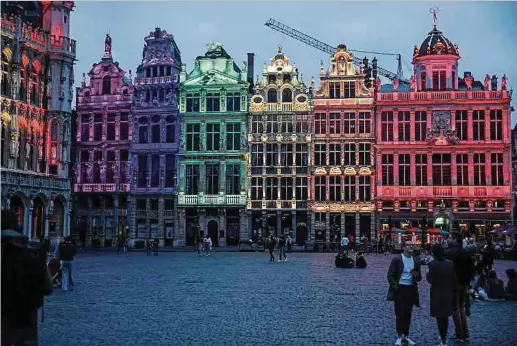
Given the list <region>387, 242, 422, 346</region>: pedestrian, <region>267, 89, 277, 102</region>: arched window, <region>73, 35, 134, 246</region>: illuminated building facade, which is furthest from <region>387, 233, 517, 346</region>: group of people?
<region>73, 35, 134, 246</region>: illuminated building facade

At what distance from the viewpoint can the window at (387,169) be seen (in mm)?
58344

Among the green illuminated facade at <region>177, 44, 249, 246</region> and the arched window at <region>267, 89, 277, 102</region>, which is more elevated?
the arched window at <region>267, 89, 277, 102</region>

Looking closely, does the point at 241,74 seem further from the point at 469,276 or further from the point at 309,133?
the point at 469,276

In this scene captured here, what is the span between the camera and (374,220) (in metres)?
58.5

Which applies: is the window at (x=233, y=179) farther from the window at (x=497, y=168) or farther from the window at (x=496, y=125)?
the window at (x=496, y=125)

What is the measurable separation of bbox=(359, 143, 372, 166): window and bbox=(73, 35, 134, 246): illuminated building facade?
816 inches

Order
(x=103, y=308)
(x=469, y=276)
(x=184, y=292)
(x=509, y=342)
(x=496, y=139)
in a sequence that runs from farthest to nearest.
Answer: (x=496, y=139), (x=184, y=292), (x=103, y=308), (x=469, y=276), (x=509, y=342)

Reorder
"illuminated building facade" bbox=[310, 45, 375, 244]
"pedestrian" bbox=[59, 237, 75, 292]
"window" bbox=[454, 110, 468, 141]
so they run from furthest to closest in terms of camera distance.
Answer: "illuminated building facade" bbox=[310, 45, 375, 244] → "window" bbox=[454, 110, 468, 141] → "pedestrian" bbox=[59, 237, 75, 292]

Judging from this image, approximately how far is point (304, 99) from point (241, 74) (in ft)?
20.3

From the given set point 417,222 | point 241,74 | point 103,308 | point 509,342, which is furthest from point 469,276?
point 241,74

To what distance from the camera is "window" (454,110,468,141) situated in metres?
57.7

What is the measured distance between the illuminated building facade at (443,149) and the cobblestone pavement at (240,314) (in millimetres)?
35068

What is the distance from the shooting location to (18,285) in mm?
6816

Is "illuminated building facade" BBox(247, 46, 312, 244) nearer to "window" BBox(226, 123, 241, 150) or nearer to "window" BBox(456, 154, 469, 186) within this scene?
"window" BBox(226, 123, 241, 150)
